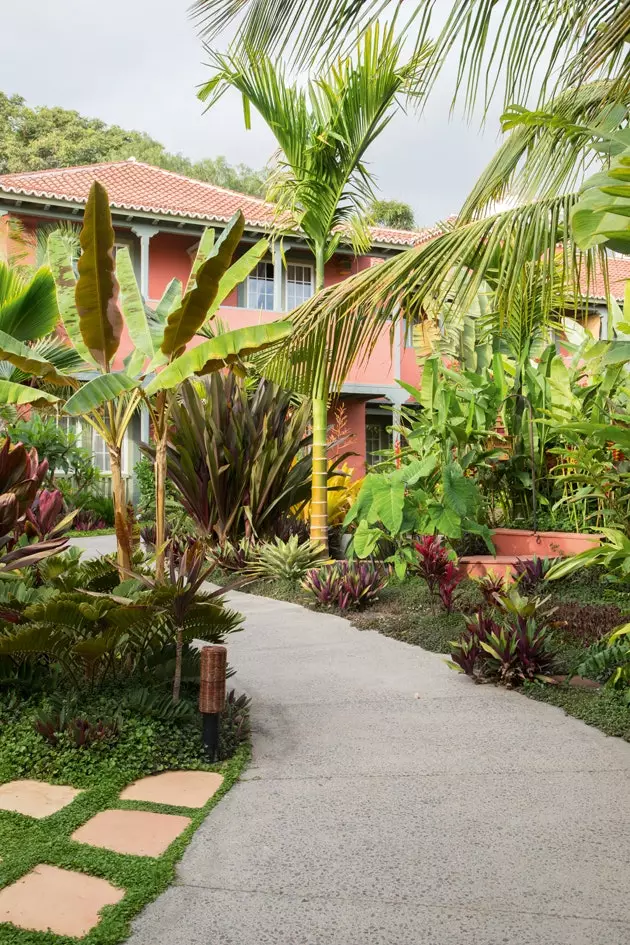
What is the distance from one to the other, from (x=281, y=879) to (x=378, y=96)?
292 inches

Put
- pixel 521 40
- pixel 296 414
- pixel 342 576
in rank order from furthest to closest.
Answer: pixel 296 414 < pixel 342 576 < pixel 521 40

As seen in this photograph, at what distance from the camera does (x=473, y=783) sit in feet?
13.3

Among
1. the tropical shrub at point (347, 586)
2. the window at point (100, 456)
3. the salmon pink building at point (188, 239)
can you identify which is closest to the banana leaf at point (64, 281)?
the tropical shrub at point (347, 586)

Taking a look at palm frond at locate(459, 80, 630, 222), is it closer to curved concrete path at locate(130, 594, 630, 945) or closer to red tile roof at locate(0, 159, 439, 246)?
curved concrete path at locate(130, 594, 630, 945)

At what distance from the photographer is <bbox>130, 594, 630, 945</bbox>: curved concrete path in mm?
2803

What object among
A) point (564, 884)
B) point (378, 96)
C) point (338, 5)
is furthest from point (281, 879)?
point (378, 96)

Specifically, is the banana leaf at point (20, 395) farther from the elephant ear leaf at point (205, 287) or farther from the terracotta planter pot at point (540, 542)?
the terracotta planter pot at point (540, 542)

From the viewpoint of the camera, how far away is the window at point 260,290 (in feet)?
63.4

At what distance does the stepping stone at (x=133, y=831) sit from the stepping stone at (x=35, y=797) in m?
0.23

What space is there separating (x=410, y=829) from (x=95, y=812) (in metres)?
1.30

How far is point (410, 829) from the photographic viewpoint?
3521 millimetres

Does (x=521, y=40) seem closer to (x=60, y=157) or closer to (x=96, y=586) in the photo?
(x=96, y=586)

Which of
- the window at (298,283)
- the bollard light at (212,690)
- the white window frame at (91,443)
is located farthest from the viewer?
the window at (298,283)

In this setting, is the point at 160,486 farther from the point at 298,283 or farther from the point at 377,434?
the point at 377,434
